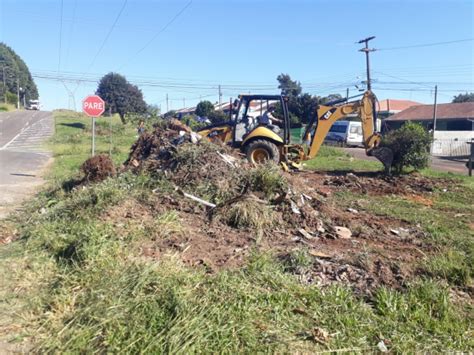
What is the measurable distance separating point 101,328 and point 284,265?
2275mm

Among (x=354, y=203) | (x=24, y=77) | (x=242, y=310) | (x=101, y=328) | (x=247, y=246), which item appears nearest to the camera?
(x=101, y=328)

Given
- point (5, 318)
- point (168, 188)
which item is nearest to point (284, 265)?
point (5, 318)

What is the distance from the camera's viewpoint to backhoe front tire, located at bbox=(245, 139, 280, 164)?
12906 millimetres

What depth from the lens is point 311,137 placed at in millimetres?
14398

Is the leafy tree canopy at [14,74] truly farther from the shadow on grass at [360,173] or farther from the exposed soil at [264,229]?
the exposed soil at [264,229]

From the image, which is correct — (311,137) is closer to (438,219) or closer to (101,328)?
(438,219)

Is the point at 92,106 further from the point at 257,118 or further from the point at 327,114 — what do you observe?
the point at 327,114

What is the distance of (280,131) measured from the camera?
45.2 feet

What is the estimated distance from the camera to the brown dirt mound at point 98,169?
9742 millimetres

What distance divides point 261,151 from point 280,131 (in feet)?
4.07

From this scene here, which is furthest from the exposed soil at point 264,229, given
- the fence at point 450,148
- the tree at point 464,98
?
the tree at point 464,98

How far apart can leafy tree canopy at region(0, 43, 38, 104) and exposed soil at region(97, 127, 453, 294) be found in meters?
101

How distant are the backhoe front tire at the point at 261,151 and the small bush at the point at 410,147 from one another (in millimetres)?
4186

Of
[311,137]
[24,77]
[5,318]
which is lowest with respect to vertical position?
[5,318]
